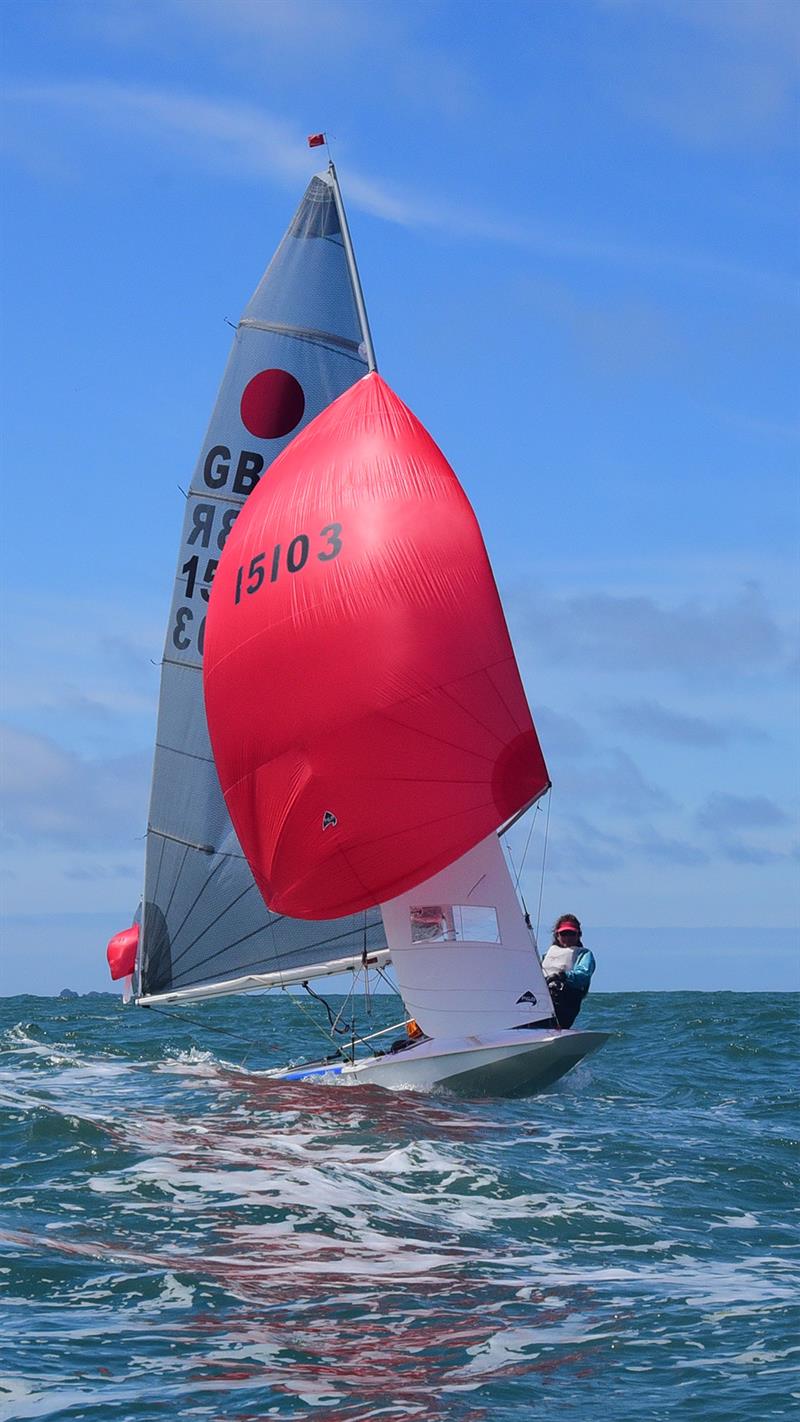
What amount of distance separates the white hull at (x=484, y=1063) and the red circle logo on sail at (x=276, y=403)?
7.24m

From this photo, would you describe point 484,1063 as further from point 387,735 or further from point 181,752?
point 181,752

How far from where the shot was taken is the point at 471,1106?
48.2 feet

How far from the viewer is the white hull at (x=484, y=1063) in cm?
1477

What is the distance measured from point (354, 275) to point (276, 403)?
1.73m

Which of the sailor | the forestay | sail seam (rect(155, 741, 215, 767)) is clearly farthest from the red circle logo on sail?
the sailor

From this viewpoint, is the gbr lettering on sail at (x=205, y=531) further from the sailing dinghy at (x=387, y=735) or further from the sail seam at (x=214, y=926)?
the sail seam at (x=214, y=926)

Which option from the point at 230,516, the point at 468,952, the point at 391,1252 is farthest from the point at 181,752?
the point at 391,1252

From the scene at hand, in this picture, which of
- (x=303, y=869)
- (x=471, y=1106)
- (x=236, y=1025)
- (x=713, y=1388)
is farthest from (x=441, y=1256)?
(x=236, y=1025)

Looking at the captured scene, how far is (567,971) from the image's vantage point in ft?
55.3

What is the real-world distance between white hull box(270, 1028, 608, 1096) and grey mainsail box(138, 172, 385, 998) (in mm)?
3155

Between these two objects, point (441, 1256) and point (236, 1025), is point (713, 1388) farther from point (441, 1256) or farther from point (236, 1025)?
point (236, 1025)

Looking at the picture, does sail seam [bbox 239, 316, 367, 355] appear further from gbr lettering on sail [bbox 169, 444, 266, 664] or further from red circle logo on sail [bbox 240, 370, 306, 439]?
gbr lettering on sail [bbox 169, 444, 266, 664]

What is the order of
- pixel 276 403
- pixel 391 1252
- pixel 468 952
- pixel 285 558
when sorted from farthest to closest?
pixel 276 403 → pixel 285 558 → pixel 468 952 → pixel 391 1252

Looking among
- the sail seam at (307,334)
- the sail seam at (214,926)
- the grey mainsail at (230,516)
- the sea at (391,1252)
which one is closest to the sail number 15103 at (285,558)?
the grey mainsail at (230,516)
